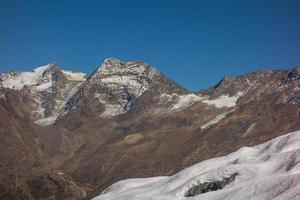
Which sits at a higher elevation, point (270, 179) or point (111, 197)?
point (111, 197)

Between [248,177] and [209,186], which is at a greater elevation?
[209,186]

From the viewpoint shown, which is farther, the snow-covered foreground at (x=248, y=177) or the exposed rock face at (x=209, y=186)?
the exposed rock face at (x=209, y=186)

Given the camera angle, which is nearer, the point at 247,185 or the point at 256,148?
the point at 247,185

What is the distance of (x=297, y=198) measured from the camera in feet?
107

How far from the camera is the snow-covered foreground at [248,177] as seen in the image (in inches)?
1453

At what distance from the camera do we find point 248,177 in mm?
50156

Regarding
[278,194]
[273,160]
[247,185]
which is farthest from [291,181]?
[273,160]

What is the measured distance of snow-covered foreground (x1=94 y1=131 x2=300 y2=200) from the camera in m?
36.9

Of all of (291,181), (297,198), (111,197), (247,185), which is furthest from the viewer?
(111,197)

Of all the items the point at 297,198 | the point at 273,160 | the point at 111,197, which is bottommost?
the point at 297,198

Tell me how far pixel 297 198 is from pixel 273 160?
19.1m

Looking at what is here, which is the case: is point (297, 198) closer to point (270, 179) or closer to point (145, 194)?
point (270, 179)

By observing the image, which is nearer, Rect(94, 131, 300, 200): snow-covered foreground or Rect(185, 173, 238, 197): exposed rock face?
Rect(94, 131, 300, 200): snow-covered foreground

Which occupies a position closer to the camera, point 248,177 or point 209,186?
point 248,177
